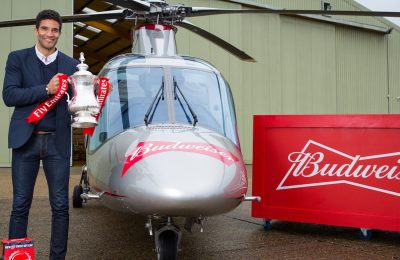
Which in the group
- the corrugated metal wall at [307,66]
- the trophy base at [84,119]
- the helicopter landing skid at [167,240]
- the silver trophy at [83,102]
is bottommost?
the helicopter landing skid at [167,240]

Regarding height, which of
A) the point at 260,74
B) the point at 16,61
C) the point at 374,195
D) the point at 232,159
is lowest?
the point at 374,195

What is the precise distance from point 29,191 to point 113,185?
0.59 m

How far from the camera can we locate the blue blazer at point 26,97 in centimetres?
319

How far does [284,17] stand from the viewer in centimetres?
1769

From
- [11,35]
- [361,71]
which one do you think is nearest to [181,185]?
[11,35]

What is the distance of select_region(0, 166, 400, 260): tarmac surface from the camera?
14.4 feet

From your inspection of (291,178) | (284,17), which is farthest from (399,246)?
(284,17)

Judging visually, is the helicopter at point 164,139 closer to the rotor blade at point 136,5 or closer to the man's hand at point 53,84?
the rotor blade at point 136,5

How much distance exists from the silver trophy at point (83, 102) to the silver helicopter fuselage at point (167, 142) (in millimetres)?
485

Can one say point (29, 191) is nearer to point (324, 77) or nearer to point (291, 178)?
point (291, 178)

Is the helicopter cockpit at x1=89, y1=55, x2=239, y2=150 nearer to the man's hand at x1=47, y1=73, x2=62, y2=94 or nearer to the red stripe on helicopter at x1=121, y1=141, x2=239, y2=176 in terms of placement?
the red stripe on helicopter at x1=121, y1=141, x2=239, y2=176

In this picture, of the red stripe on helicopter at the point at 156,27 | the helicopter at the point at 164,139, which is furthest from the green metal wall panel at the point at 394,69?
the red stripe on helicopter at the point at 156,27

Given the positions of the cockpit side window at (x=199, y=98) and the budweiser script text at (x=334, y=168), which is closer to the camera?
the cockpit side window at (x=199, y=98)

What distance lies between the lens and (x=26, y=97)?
10.4ft
